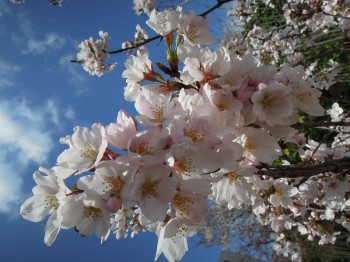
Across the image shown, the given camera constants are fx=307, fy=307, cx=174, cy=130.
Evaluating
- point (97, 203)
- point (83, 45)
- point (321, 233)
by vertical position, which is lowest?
point (321, 233)

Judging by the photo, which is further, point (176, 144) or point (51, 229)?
point (51, 229)

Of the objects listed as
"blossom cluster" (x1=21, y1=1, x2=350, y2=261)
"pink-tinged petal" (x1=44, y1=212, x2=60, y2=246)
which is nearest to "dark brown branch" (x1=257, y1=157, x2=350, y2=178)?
"blossom cluster" (x1=21, y1=1, x2=350, y2=261)

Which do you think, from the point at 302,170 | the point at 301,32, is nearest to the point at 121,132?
the point at 302,170

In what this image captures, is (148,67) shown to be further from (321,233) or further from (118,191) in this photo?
(321,233)

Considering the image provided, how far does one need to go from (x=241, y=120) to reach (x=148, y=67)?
0.48 metres

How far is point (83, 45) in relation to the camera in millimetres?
4160

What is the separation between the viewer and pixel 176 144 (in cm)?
85

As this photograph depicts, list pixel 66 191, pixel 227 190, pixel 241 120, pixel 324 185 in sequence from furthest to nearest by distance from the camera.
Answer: pixel 324 185
pixel 227 190
pixel 241 120
pixel 66 191

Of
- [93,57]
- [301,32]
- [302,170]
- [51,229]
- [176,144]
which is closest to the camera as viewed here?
[176,144]

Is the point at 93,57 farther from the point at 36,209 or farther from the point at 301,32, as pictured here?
the point at 301,32

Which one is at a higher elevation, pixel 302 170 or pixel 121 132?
pixel 121 132

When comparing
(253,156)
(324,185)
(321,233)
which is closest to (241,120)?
(253,156)

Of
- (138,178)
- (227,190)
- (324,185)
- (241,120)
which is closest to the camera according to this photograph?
(138,178)

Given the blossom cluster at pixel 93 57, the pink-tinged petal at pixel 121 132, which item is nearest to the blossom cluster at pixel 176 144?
the pink-tinged petal at pixel 121 132
